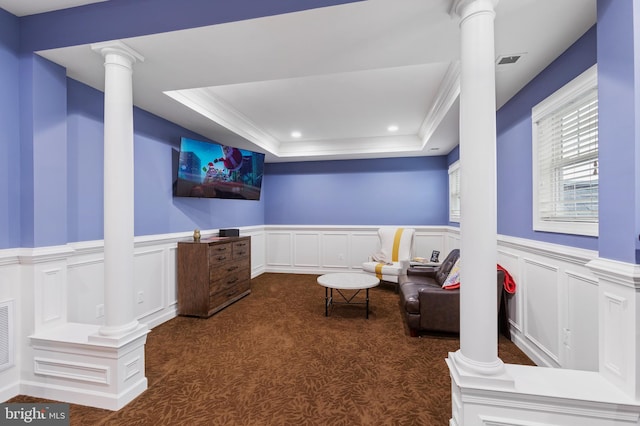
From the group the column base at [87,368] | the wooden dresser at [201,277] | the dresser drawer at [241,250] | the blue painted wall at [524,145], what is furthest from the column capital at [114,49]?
the blue painted wall at [524,145]

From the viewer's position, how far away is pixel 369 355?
257 centimetres

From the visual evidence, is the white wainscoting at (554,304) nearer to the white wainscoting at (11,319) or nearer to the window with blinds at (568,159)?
the window with blinds at (568,159)

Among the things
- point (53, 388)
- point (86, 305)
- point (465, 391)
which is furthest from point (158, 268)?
point (465, 391)

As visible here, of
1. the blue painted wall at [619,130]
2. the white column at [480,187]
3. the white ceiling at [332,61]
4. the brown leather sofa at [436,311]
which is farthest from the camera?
the brown leather sofa at [436,311]

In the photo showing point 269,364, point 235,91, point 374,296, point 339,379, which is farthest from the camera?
point 374,296

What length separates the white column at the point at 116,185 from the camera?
6.48ft

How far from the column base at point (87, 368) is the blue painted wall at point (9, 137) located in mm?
803

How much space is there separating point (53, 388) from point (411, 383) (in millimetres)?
2573

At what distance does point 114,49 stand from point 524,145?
3468 millimetres

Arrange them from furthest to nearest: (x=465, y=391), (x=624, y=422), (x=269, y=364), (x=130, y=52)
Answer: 1. (x=269, y=364)
2. (x=130, y=52)
3. (x=465, y=391)
4. (x=624, y=422)

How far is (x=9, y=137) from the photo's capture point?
1974 mm

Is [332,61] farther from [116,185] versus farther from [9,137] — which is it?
[9,137]

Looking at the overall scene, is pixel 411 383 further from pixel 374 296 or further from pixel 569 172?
pixel 374 296

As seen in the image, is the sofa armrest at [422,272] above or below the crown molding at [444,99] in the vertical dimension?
below
